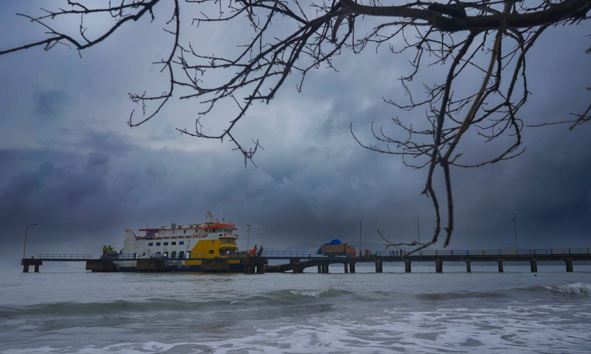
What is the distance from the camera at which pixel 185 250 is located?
1797 inches

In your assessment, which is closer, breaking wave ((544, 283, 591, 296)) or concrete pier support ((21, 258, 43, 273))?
breaking wave ((544, 283, 591, 296))

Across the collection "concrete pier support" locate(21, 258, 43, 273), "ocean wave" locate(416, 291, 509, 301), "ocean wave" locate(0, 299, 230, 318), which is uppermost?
"ocean wave" locate(416, 291, 509, 301)

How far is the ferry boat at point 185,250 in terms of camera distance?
141ft

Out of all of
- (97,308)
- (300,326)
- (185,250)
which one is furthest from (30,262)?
(300,326)

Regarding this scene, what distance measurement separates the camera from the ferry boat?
141 feet

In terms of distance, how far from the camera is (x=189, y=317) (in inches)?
331

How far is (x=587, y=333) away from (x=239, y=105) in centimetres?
640

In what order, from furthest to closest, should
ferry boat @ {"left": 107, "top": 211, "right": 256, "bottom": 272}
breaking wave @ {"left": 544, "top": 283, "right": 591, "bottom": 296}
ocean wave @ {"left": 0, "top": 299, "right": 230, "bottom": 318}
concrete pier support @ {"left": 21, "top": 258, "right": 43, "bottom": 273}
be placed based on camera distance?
concrete pier support @ {"left": 21, "top": 258, "right": 43, "bottom": 273} → ferry boat @ {"left": 107, "top": 211, "right": 256, "bottom": 272} → breaking wave @ {"left": 544, "top": 283, "right": 591, "bottom": 296} → ocean wave @ {"left": 0, "top": 299, "right": 230, "bottom": 318}

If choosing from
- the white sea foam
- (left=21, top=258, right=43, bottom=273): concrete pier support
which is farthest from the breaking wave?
(left=21, top=258, right=43, bottom=273): concrete pier support

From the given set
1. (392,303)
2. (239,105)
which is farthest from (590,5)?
(392,303)

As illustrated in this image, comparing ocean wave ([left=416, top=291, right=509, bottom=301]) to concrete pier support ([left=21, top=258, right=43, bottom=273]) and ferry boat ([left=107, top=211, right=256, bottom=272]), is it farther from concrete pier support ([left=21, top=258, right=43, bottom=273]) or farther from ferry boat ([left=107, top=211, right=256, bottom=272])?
concrete pier support ([left=21, top=258, right=43, bottom=273])

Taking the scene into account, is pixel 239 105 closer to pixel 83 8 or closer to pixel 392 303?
pixel 83 8

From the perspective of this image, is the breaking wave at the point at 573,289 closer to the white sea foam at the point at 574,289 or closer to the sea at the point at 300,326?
the white sea foam at the point at 574,289

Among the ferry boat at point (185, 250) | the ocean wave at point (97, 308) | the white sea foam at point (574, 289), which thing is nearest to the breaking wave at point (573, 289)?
the white sea foam at point (574, 289)
